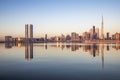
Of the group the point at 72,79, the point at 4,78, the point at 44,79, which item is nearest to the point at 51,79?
the point at 44,79

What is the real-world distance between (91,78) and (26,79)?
5.72 meters

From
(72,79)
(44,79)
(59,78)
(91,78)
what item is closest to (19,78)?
(44,79)

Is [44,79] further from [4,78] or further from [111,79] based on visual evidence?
[111,79]

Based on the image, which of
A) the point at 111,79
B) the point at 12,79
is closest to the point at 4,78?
the point at 12,79

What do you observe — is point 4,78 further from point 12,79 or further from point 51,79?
→ point 51,79

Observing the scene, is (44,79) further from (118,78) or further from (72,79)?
(118,78)

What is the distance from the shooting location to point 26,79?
17.6 meters

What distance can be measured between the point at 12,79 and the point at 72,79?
5.25 metres

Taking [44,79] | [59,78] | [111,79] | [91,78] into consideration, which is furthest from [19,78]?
[111,79]

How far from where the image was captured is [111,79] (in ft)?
57.4

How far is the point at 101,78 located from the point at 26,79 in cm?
660

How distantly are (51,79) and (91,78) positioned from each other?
11.6 ft

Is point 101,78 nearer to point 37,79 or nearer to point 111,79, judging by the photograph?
point 111,79

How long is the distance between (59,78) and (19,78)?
361 cm
